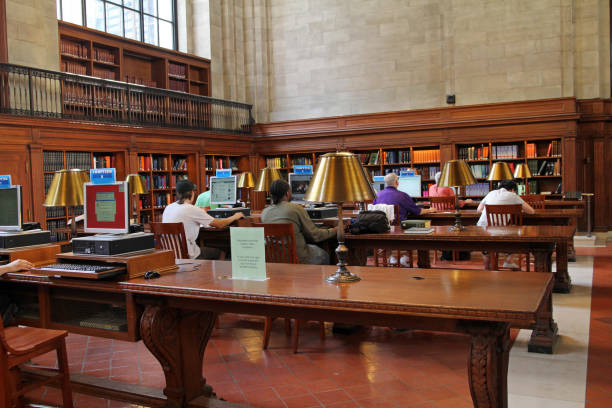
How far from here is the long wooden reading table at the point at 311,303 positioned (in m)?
1.94

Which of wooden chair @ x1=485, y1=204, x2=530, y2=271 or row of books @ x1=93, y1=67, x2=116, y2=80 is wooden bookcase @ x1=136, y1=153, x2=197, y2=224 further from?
wooden chair @ x1=485, y1=204, x2=530, y2=271

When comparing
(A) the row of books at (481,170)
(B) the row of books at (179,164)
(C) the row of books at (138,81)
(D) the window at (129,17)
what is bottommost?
(A) the row of books at (481,170)

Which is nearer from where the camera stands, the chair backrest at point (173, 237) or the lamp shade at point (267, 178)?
the chair backrest at point (173, 237)

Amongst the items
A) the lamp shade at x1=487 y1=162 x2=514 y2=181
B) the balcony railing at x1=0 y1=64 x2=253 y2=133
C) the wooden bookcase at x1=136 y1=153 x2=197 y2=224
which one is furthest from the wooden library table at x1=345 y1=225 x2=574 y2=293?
the wooden bookcase at x1=136 y1=153 x2=197 y2=224

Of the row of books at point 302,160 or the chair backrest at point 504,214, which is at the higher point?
the row of books at point 302,160

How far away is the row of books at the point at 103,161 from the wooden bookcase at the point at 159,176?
57 cm

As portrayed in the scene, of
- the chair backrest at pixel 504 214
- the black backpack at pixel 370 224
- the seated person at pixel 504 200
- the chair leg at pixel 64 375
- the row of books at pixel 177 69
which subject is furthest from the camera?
the row of books at pixel 177 69

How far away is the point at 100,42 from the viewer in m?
9.47

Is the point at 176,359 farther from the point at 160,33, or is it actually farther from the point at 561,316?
the point at 160,33

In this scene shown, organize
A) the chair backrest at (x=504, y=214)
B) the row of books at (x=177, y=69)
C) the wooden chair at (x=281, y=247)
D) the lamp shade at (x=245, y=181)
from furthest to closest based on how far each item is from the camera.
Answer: the row of books at (x=177, y=69), the lamp shade at (x=245, y=181), the chair backrest at (x=504, y=214), the wooden chair at (x=281, y=247)

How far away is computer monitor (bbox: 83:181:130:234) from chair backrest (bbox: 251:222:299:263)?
112 cm

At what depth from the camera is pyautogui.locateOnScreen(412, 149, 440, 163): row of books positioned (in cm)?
1007

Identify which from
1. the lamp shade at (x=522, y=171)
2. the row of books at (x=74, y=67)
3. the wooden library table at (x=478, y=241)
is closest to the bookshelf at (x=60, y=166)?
the row of books at (x=74, y=67)

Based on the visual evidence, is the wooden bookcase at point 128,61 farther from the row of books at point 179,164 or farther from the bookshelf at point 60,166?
the bookshelf at point 60,166
